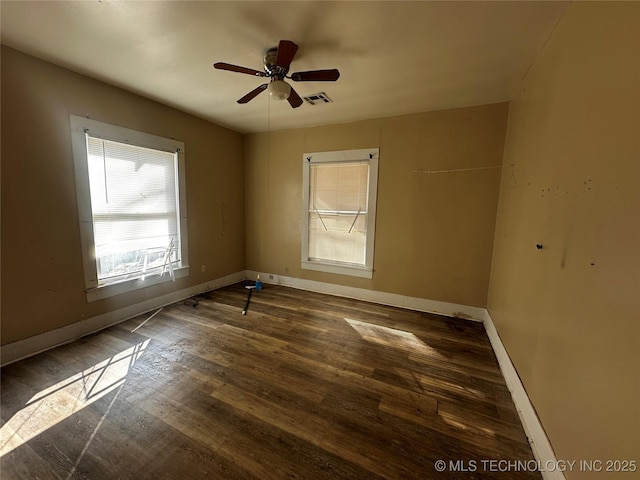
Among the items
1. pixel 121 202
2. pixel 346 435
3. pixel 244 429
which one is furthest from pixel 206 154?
pixel 346 435

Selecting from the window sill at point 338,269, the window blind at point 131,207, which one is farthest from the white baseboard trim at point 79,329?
the window sill at point 338,269

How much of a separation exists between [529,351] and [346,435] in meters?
1.34

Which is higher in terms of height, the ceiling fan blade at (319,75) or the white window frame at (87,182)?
the ceiling fan blade at (319,75)

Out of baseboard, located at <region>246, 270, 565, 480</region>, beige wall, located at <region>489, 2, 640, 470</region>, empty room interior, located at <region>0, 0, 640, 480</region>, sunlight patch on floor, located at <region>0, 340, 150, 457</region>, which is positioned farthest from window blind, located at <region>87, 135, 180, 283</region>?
beige wall, located at <region>489, 2, 640, 470</region>

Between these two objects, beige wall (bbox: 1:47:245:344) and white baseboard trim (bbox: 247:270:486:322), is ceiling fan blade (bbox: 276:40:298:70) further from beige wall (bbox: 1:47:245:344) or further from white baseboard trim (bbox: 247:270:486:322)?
white baseboard trim (bbox: 247:270:486:322)

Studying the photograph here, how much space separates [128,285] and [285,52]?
9.89ft

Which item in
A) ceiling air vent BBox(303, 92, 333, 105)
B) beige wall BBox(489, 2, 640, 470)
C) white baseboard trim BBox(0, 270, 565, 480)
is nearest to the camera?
beige wall BBox(489, 2, 640, 470)

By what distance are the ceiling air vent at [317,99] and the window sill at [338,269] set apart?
7.40 ft

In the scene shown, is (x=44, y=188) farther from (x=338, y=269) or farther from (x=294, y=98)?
(x=338, y=269)

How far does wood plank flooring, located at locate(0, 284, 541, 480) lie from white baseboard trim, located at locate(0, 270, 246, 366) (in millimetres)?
101

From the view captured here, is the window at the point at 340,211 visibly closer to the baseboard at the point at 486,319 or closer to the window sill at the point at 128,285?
the baseboard at the point at 486,319

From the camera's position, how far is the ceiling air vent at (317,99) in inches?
108

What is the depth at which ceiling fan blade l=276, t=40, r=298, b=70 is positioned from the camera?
167 centimetres

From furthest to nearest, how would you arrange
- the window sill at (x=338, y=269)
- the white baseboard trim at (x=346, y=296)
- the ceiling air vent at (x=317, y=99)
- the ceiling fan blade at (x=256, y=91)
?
the window sill at (x=338, y=269)
the ceiling air vent at (x=317, y=99)
the ceiling fan blade at (x=256, y=91)
the white baseboard trim at (x=346, y=296)
